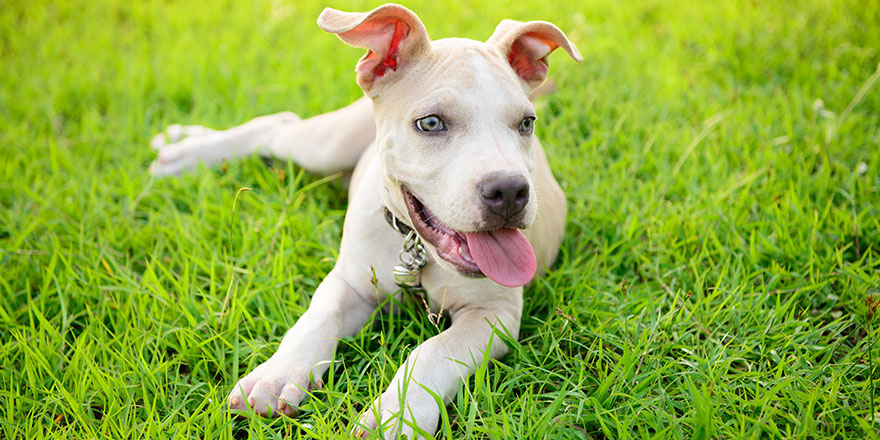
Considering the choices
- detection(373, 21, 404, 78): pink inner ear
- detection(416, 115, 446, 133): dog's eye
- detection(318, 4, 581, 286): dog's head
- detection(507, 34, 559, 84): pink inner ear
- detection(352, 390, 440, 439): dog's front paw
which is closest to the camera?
detection(352, 390, 440, 439): dog's front paw

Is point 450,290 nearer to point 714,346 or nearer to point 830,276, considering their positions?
point 714,346

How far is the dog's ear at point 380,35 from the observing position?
284 centimetres

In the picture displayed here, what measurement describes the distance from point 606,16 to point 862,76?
2.85 meters

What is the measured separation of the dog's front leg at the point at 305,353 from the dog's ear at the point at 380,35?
3.45 ft

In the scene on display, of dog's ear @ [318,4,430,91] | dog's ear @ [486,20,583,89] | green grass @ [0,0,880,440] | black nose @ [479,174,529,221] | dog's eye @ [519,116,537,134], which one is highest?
dog's ear @ [318,4,430,91]

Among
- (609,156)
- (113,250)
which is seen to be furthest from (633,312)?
(113,250)

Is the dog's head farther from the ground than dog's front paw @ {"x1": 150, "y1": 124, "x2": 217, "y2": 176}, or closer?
farther from the ground

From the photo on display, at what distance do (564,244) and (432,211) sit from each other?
59.8 inches

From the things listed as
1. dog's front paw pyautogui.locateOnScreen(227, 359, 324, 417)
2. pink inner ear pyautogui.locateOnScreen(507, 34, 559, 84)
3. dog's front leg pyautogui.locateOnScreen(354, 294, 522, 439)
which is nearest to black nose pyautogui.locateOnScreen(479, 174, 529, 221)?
dog's front leg pyautogui.locateOnScreen(354, 294, 522, 439)

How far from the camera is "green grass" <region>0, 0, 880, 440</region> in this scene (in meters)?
2.84

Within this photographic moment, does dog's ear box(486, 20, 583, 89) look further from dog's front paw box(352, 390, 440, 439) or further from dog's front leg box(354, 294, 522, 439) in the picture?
dog's front paw box(352, 390, 440, 439)

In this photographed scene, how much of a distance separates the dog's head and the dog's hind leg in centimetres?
144

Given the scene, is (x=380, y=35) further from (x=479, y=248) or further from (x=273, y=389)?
(x=273, y=389)

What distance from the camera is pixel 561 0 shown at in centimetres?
822
